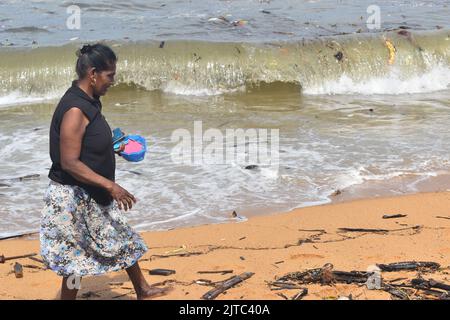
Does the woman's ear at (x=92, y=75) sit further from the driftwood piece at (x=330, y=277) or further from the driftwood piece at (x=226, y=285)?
the driftwood piece at (x=330, y=277)

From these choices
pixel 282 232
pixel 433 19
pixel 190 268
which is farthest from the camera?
pixel 433 19

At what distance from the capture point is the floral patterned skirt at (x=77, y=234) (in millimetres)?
4012

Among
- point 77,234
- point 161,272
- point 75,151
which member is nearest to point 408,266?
point 161,272

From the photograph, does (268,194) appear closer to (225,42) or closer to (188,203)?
(188,203)

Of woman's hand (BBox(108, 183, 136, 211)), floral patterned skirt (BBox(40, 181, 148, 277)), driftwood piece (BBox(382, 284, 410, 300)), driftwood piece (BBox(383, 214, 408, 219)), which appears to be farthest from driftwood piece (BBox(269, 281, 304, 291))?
driftwood piece (BBox(383, 214, 408, 219))

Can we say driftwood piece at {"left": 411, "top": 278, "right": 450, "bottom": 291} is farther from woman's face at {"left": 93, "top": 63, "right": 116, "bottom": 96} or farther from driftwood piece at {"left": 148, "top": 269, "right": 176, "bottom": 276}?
woman's face at {"left": 93, "top": 63, "right": 116, "bottom": 96}

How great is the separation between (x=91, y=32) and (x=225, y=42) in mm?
3139

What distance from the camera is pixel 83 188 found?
4.03m

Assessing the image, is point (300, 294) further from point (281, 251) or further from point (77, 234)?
point (77, 234)

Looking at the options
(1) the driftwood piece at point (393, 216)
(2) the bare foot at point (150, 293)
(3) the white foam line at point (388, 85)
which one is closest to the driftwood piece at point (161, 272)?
(2) the bare foot at point (150, 293)

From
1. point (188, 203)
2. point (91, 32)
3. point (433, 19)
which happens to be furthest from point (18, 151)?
point (433, 19)

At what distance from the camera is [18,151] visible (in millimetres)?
8492

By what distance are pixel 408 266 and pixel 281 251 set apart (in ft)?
→ 3.01

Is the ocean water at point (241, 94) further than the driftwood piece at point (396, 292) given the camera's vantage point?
Yes
